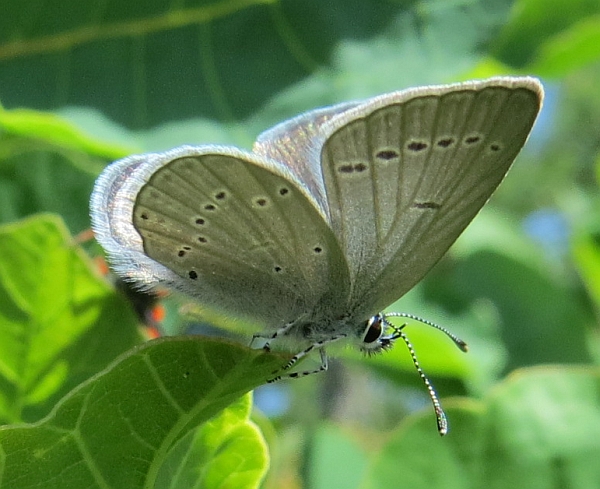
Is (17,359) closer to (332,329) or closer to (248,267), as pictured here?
(248,267)

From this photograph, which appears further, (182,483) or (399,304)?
(399,304)

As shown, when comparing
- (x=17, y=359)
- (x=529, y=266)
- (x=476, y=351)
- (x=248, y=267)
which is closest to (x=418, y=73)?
(x=248, y=267)

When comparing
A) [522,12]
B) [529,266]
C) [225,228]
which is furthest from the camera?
[529,266]

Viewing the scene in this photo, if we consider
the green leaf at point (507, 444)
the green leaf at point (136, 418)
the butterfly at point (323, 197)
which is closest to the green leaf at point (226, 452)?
the green leaf at point (136, 418)

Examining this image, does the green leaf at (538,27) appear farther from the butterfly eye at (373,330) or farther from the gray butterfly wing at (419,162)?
the butterfly eye at (373,330)

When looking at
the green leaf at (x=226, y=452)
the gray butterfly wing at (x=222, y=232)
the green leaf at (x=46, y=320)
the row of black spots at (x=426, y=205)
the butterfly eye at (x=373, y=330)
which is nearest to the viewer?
the green leaf at (x=226, y=452)

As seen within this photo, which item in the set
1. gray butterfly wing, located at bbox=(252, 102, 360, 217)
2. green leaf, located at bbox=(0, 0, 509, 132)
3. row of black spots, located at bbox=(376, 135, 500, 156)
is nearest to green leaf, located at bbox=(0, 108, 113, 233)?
green leaf, located at bbox=(0, 0, 509, 132)

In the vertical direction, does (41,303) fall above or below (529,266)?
above

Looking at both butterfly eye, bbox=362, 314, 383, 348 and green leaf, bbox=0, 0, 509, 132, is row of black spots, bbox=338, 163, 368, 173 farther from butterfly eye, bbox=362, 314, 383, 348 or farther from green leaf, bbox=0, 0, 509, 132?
butterfly eye, bbox=362, 314, 383, 348
